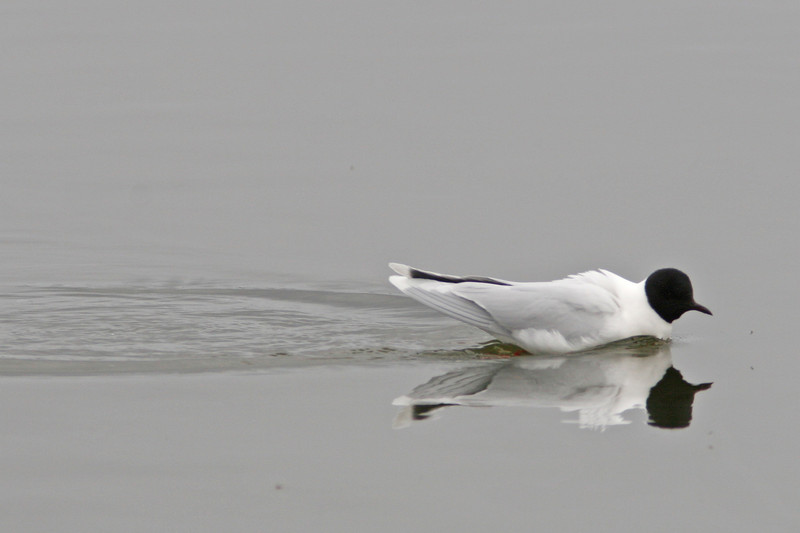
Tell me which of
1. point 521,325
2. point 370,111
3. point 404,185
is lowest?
point 521,325

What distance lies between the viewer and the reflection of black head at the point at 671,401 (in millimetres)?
9062

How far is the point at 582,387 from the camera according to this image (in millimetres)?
9758

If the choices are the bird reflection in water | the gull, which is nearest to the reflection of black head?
the bird reflection in water

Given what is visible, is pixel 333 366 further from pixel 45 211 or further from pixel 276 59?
pixel 276 59

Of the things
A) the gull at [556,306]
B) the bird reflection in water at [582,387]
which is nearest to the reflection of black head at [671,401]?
the bird reflection in water at [582,387]

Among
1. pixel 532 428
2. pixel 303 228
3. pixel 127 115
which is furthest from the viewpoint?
pixel 127 115

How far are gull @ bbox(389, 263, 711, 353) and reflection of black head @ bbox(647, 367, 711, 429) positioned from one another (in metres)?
0.67

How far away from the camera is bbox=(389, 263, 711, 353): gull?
10.6 metres

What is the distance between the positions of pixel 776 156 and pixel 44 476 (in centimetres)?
983

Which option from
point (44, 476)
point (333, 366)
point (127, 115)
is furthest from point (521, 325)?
point (127, 115)

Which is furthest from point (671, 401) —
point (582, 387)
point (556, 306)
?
point (556, 306)

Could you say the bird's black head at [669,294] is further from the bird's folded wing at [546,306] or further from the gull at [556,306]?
the bird's folded wing at [546,306]

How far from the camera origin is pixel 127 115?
16.1 m

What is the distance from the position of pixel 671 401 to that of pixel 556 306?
1.47 m
